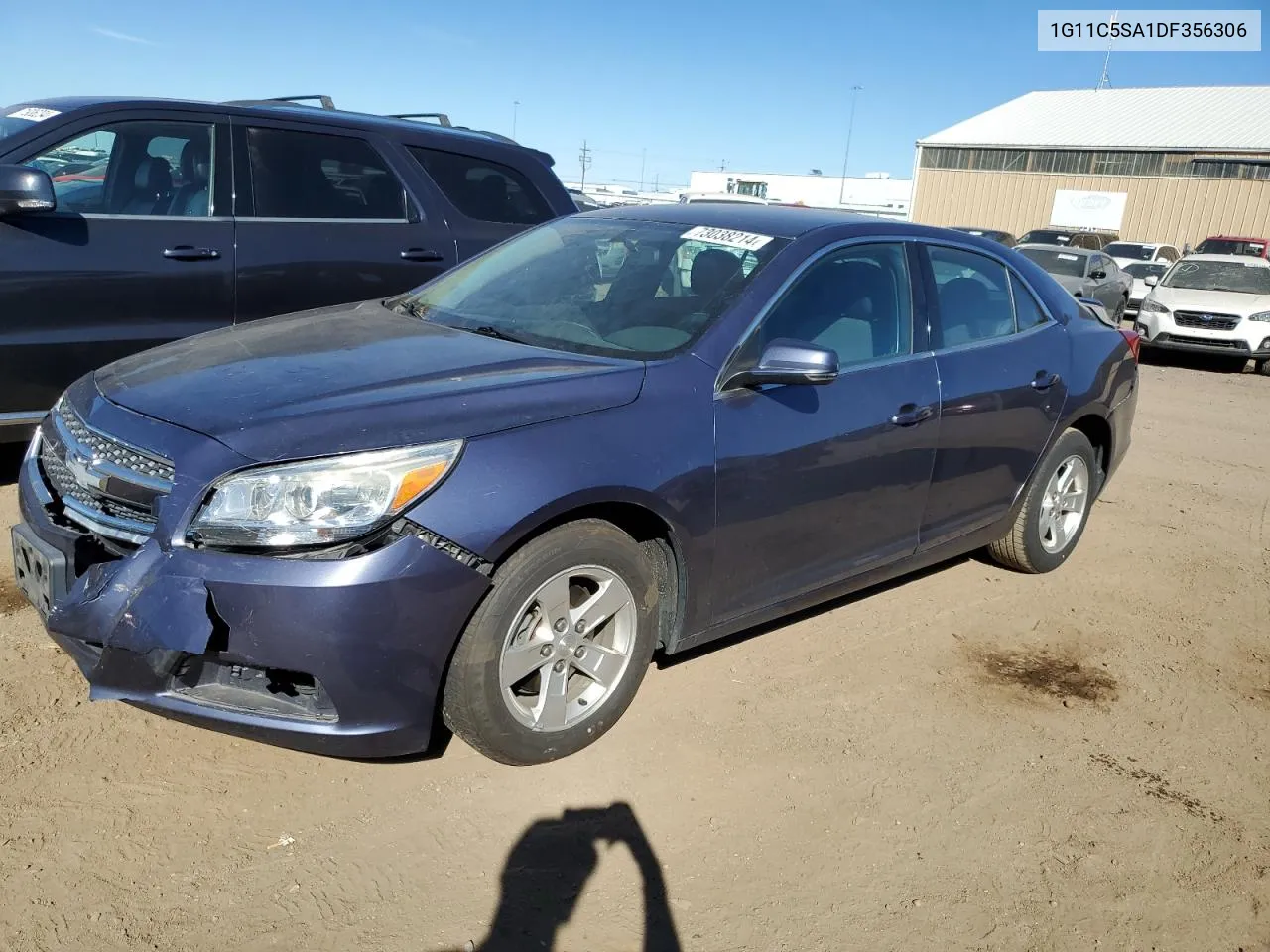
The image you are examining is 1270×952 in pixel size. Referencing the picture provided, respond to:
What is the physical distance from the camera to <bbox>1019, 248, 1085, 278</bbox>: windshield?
16422 millimetres

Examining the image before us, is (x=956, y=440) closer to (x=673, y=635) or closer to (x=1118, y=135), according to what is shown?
(x=673, y=635)

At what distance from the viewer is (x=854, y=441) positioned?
3523 mm

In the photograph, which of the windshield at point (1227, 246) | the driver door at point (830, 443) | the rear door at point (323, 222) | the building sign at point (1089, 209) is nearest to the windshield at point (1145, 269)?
the windshield at point (1227, 246)

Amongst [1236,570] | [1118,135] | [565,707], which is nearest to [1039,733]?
[565,707]

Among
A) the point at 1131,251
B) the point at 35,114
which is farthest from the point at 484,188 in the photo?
the point at 1131,251

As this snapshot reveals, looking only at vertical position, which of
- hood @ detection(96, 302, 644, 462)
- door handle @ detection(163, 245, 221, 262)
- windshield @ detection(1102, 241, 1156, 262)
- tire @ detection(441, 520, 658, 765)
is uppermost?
windshield @ detection(1102, 241, 1156, 262)

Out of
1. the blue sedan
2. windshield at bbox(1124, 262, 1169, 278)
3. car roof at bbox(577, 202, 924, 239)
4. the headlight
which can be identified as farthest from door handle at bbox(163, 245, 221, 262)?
windshield at bbox(1124, 262, 1169, 278)

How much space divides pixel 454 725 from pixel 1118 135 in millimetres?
50137

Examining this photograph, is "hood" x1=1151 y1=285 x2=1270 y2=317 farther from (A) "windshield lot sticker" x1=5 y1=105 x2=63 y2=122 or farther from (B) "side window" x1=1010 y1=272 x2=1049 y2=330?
(A) "windshield lot sticker" x1=5 y1=105 x2=63 y2=122

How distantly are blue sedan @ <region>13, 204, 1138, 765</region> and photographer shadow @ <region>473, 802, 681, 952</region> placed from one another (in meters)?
0.26

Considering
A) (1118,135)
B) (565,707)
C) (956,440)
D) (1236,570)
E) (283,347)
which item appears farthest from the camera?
(1118,135)

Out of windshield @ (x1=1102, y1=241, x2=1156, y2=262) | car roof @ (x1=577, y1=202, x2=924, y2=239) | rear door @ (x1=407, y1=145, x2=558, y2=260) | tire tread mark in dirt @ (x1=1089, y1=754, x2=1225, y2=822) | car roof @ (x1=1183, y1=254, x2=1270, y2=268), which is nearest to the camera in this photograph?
tire tread mark in dirt @ (x1=1089, y1=754, x2=1225, y2=822)

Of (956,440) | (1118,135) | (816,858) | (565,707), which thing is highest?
(1118,135)

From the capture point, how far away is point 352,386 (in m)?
2.83
